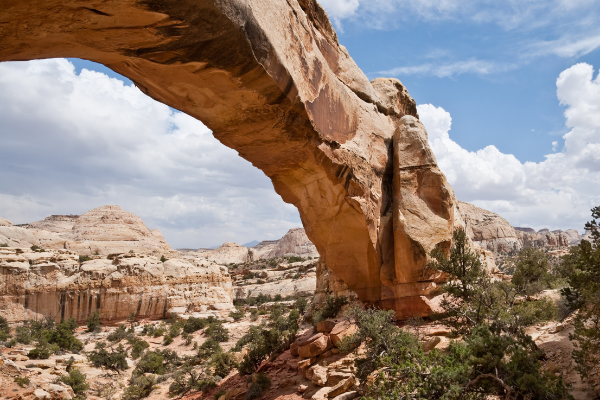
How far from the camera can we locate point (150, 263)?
112ft

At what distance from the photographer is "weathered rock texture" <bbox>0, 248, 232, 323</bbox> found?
2956 centimetres

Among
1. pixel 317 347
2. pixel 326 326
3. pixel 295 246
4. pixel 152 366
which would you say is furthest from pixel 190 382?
pixel 295 246

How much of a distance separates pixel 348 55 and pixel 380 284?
8035 millimetres

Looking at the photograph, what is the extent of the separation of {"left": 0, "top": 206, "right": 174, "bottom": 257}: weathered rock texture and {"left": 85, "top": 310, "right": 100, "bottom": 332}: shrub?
21544 mm

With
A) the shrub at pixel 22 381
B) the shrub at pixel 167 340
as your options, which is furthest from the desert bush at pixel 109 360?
the shrub at pixel 22 381

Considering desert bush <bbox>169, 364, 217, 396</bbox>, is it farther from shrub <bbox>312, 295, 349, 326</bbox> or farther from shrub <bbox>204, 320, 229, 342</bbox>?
shrub <bbox>204, 320, 229, 342</bbox>

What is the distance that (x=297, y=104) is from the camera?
26.6 feet

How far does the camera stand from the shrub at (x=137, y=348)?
848 inches

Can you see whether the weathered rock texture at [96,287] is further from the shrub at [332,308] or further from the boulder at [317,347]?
the boulder at [317,347]

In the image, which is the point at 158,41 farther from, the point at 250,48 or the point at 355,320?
the point at 355,320

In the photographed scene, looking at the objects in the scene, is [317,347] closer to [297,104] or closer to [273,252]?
[297,104]

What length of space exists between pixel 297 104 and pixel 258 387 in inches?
315

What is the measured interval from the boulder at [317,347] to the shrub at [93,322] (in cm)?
2213

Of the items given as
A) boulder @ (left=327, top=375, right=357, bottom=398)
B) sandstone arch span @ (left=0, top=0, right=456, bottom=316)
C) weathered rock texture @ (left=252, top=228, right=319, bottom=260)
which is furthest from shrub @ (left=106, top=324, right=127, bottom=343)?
weathered rock texture @ (left=252, top=228, right=319, bottom=260)
